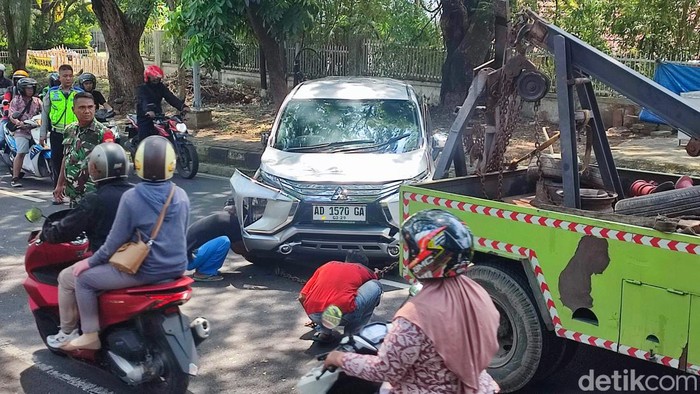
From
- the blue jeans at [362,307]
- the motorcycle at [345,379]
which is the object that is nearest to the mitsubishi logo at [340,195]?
the blue jeans at [362,307]

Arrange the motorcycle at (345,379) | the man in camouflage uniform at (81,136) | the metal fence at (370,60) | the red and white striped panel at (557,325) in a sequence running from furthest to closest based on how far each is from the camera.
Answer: the metal fence at (370,60)
the man in camouflage uniform at (81,136)
the red and white striped panel at (557,325)
the motorcycle at (345,379)

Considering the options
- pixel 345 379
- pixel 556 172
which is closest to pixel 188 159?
pixel 556 172

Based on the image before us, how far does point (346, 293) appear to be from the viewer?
17.7 feet

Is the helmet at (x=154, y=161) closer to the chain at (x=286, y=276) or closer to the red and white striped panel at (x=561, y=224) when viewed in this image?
the red and white striped panel at (x=561, y=224)

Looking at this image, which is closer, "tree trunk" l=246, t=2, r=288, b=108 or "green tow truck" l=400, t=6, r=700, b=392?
"green tow truck" l=400, t=6, r=700, b=392

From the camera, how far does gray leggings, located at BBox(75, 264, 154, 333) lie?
4.54m

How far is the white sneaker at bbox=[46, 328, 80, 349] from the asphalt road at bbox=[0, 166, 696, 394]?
0.30 m

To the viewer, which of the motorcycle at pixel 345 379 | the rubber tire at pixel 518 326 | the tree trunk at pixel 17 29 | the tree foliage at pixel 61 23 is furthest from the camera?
the tree foliage at pixel 61 23

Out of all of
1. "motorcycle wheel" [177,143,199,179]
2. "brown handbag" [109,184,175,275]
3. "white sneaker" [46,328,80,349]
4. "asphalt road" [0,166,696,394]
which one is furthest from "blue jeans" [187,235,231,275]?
"motorcycle wheel" [177,143,199,179]

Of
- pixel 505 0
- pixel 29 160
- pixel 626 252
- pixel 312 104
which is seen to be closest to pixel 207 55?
pixel 29 160

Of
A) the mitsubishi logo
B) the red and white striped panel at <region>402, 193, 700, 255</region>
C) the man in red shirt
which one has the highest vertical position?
→ the red and white striped panel at <region>402, 193, 700, 255</region>

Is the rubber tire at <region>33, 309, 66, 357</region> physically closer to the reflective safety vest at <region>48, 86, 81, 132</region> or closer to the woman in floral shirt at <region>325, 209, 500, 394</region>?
the woman in floral shirt at <region>325, 209, 500, 394</region>

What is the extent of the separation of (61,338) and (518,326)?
282 cm

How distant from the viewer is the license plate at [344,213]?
7.12m
